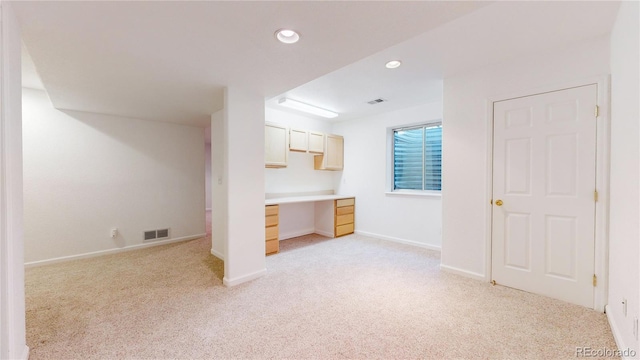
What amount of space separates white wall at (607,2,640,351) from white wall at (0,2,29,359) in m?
3.38

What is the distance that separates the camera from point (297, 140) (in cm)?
451

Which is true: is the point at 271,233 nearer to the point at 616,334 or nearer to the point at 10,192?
the point at 10,192

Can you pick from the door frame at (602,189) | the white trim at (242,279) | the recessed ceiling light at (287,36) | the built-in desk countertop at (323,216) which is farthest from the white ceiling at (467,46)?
the white trim at (242,279)

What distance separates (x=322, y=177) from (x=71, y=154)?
4036 millimetres

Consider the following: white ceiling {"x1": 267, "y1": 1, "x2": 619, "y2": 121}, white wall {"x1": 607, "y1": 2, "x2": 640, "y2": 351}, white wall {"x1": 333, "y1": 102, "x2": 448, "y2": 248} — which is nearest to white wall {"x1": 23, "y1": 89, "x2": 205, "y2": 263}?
white ceiling {"x1": 267, "y1": 1, "x2": 619, "y2": 121}

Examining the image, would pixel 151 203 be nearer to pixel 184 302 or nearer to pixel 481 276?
pixel 184 302

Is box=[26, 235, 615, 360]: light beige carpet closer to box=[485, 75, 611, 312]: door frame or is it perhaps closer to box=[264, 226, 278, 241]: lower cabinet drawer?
box=[485, 75, 611, 312]: door frame

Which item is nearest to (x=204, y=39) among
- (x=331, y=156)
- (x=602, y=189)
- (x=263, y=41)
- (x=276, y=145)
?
(x=263, y=41)

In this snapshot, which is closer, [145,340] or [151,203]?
[145,340]

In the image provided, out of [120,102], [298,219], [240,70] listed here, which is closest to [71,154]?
[120,102]

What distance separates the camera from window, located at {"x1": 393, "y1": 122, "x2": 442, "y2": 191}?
4.25 metres

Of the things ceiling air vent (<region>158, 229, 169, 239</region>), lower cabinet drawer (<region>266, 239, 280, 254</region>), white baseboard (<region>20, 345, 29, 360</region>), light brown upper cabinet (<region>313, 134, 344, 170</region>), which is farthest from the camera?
light brown upper cabinet (<region>313, 134, 344, 170</region>)

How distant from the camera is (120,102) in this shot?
3.27 m

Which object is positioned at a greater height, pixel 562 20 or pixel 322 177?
pixel 562 20
